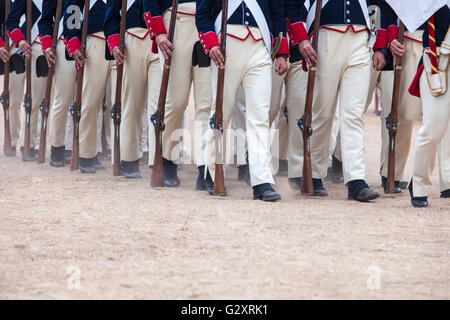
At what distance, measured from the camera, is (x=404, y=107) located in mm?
6660

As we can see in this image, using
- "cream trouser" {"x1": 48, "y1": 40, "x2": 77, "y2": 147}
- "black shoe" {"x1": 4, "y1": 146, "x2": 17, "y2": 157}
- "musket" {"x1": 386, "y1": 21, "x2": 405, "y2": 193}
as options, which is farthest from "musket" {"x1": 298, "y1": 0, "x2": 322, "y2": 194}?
"black shoe" {"x1": 4, "y1": 146, "x2": 17, "y2": 157}

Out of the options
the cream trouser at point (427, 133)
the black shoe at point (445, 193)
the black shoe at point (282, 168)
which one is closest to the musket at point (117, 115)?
the black shoe at point (282, 168)

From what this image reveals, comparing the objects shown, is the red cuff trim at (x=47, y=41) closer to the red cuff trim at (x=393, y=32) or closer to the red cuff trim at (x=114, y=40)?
the red cuff trim at (x=114, y=40)

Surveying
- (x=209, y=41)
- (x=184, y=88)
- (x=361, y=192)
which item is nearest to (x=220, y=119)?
(x=209, y=41)

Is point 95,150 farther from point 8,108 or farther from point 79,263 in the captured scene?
point 79,263

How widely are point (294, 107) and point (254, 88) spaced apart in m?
1.06

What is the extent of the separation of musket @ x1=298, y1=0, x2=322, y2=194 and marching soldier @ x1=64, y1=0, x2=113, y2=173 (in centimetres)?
238

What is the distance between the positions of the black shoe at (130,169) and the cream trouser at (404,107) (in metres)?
2.28

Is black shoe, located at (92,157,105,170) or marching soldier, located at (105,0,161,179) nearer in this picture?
marching soldier, located at (105,0,161,179)

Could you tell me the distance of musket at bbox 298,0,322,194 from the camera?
6.15 metres

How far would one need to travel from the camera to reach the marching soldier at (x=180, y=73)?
6582mm

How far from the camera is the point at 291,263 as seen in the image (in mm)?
4094

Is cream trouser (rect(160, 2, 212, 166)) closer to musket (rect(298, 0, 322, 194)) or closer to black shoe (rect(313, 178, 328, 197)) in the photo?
musket (rect(298, 0, 322, 194))

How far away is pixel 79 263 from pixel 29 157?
5.00 metres
